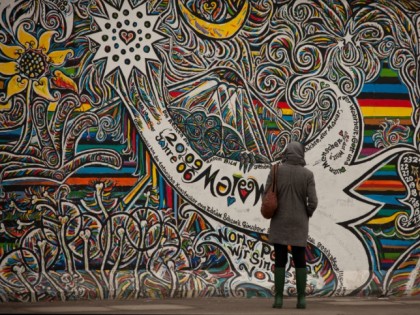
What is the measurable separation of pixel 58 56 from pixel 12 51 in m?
0.51

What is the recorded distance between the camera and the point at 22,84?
9992mm

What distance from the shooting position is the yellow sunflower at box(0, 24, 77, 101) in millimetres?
9984

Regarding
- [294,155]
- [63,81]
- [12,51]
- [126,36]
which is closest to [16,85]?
[12,51]

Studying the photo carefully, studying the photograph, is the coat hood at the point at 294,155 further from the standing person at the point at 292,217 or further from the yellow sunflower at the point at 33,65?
the yellow sunflower at the point at 33,65

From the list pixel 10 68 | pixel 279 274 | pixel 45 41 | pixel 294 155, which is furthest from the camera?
pixel 45 41

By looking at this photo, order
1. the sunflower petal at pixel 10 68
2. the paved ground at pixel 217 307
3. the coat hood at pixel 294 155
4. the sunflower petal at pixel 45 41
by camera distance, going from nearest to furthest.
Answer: the paved ground at pixel 217 307 < the coat hood at pixel 294 155 < the sunflower petal at pixel 10 68 < the sunflower petal at pixel 45 41

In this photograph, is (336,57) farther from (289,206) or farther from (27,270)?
(27,270)

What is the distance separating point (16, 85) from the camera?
999 cm

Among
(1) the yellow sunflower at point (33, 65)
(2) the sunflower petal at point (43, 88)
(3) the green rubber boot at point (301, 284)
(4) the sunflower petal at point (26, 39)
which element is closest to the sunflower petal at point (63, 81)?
(1) the yellow sunflower at point (33, 65)

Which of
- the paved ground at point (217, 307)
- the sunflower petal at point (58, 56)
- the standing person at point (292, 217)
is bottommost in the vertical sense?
the paved ground at point (217, 307)

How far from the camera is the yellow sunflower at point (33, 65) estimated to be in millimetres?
9984

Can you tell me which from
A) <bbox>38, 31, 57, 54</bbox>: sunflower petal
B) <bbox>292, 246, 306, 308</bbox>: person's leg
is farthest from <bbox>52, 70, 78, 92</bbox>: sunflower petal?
<bbox>292, 246, 306, 308</bbox>: person's leg

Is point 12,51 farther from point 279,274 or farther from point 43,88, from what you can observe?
point 279,274

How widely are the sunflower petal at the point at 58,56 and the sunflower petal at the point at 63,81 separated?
103mm
